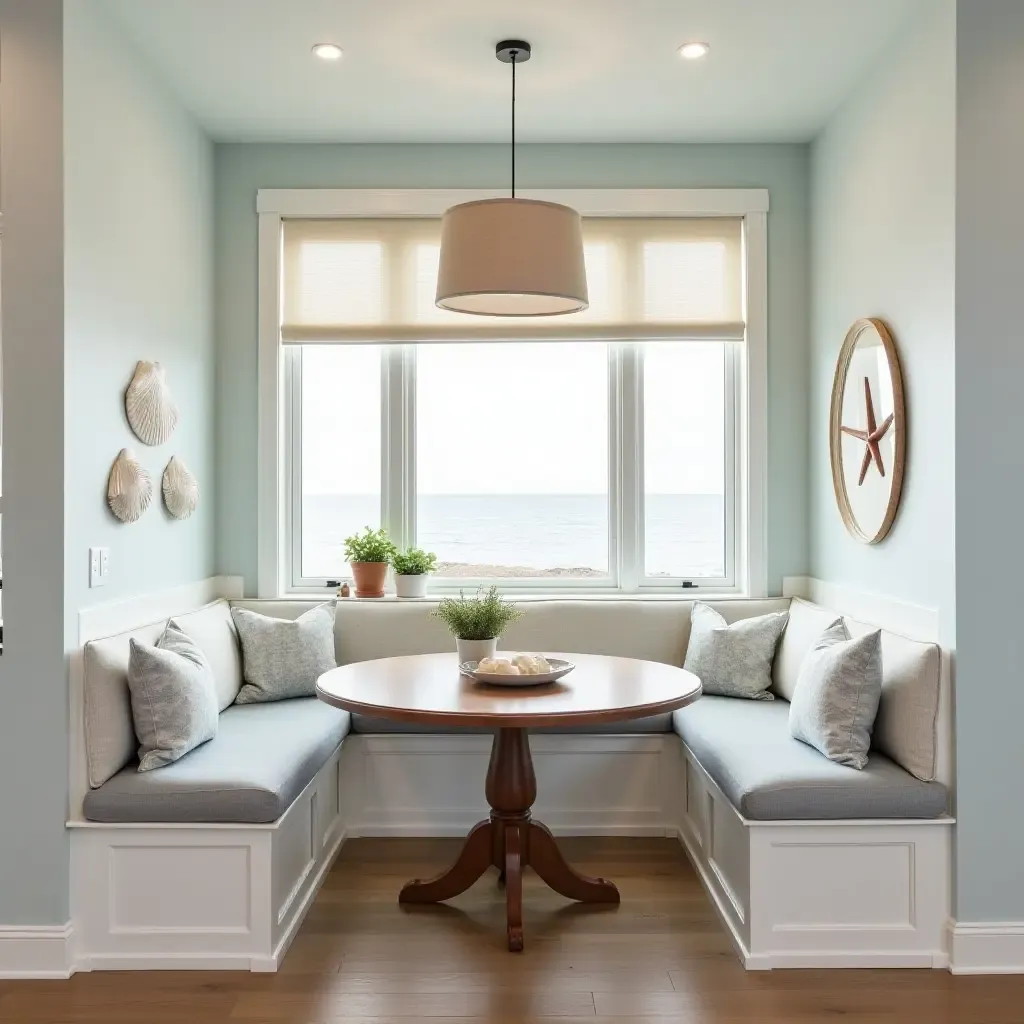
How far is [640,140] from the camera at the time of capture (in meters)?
4.27

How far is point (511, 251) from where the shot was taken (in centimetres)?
280

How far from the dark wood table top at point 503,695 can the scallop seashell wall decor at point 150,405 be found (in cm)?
103

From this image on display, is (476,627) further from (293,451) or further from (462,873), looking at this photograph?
(293,451)

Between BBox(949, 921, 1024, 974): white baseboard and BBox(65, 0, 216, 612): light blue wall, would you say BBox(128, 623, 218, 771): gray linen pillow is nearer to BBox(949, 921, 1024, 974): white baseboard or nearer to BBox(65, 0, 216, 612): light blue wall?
BBox(65, 0, 216, 612): light blue wall

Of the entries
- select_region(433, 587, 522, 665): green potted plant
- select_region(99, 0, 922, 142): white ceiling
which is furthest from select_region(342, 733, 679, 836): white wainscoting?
select_region(99, 0, 922, 142): white ceiling

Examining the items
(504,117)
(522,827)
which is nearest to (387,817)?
(522,827)

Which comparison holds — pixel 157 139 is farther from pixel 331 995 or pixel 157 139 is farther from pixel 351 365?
pixel 331 995

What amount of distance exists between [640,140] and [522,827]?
281 cm

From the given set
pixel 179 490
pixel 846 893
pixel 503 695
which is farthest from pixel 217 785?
pixel 846 893

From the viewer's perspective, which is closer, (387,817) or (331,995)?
(331,995)

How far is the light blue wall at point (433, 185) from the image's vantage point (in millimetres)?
4305

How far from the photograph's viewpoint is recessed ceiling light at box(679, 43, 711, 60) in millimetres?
3390

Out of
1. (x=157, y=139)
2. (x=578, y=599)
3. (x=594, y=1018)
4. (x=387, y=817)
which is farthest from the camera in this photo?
(x=578, y=599)

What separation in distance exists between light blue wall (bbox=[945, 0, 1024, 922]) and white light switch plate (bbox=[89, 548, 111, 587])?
244cm
